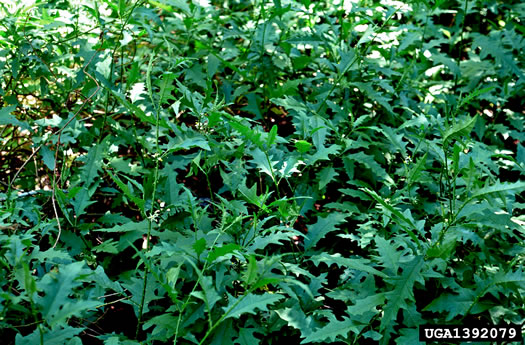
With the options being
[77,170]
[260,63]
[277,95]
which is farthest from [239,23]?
[77,170]

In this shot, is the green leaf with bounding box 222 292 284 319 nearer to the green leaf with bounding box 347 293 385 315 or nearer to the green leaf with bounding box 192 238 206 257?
the green leaf with bounding box 192 238 206 257

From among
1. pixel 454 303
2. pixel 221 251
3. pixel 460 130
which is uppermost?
pixel 460 130

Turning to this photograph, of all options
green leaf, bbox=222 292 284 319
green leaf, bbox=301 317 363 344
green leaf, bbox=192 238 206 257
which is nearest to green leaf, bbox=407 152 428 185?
green leaf, bbox=301 317 363 344

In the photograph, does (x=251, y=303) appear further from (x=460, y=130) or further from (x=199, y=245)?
(x=460, y=130)

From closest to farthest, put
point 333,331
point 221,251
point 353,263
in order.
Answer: point 221,251
point 333,331
point 353,263

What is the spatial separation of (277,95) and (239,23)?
1051 millimetres

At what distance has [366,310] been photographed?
1.96m

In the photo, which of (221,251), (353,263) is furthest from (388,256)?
(221,251)

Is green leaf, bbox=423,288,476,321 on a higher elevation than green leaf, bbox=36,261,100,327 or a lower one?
lower

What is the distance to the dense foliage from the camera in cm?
191

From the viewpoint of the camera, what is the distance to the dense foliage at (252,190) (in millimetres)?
1914

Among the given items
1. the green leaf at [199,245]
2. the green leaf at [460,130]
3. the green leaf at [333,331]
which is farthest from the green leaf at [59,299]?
the green leaf at [460,130]

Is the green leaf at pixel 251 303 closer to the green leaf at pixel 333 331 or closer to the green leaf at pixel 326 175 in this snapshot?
the green leaf at pixel 333 331

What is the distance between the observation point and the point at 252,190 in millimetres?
2115
